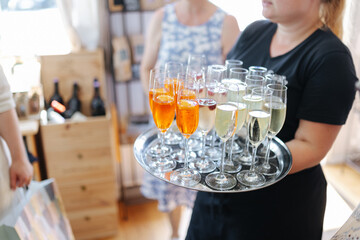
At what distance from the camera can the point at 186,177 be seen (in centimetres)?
98

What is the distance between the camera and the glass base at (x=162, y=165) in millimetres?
1025

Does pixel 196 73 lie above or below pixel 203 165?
above

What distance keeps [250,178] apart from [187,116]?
0.27 meters

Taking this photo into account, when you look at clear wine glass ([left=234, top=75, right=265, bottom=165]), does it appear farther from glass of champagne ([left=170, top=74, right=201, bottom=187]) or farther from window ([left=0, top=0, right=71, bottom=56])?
window ([left=0, top=0, right=71, bottom=56])

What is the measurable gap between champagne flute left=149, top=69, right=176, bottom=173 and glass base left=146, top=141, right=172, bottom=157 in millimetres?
16

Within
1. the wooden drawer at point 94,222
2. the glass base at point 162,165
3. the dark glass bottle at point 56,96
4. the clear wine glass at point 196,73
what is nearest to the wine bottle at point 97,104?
the dark glass bottle at point 56,96

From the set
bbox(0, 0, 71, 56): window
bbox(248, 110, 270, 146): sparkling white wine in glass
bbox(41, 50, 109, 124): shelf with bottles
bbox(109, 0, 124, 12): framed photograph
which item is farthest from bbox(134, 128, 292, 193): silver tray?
bbox(0, 0, 71, 56): window

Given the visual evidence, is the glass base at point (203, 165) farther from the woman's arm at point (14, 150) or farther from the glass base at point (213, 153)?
the woman's arm at point (14, 150)

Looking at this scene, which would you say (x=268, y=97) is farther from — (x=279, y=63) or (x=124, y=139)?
(x=124, y=139)

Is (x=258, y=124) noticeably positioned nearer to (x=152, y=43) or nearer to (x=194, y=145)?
(x=194, y=145)

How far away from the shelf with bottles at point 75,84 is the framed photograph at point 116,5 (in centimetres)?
31

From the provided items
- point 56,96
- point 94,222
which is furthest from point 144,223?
point 56,96

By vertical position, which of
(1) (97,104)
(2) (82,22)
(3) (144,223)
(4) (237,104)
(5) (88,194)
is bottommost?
(3) (144,223)

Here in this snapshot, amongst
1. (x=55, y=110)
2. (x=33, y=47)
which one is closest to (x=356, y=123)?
(x=55, y=110)
